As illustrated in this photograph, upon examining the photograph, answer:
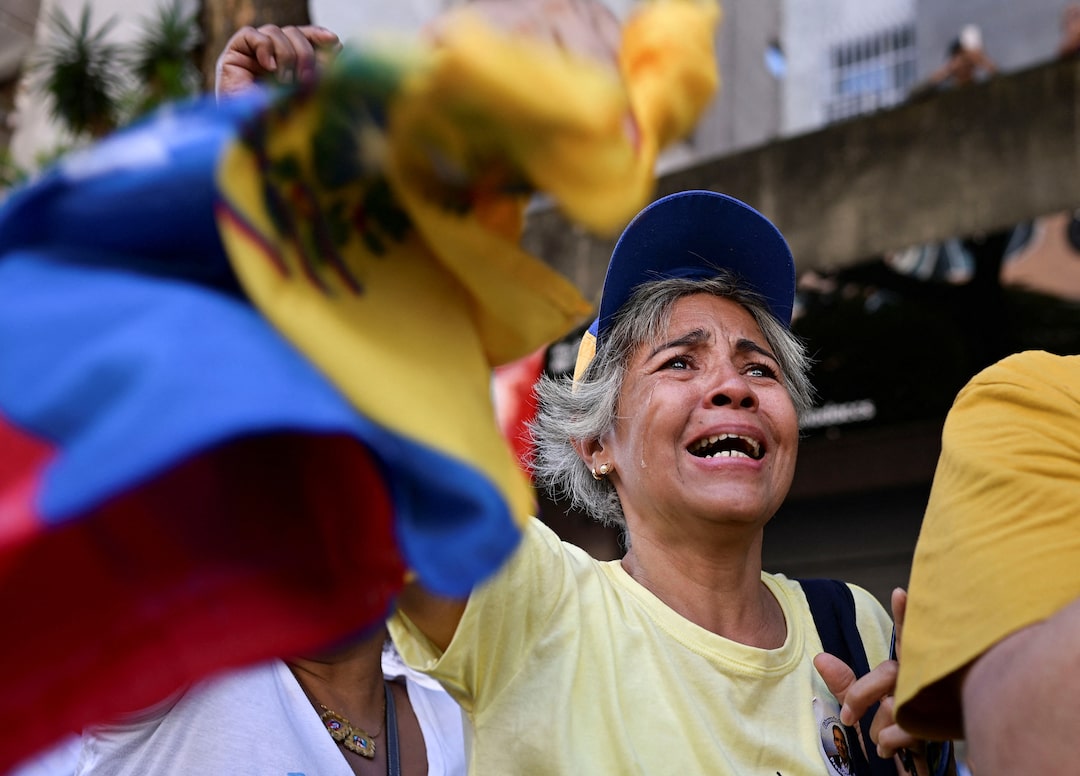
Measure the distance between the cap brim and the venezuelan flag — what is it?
43.8 inches

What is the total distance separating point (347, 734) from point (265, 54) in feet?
3.72

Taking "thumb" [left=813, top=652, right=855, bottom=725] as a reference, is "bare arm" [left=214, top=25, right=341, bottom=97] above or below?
above

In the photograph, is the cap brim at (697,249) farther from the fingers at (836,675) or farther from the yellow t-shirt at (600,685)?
the fingers at (836,675)

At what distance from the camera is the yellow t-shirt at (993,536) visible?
3.32ft

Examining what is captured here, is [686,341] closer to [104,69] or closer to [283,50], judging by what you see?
[283,50]

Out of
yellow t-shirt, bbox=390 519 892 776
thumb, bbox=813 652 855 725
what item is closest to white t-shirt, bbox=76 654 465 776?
yellow t-shirt, bbox=390 519 892 776

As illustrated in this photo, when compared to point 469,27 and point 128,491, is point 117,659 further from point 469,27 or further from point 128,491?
point 469,27

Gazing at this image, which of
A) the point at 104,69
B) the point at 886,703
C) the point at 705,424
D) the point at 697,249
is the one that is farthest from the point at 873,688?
the point at 104,69

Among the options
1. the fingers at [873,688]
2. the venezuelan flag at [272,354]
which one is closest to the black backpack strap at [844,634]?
the fingers at [873,688]

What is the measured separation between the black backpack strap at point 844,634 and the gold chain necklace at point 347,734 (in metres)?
0.79

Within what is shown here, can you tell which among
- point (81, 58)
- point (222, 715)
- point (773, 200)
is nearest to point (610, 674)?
point (222, 715)

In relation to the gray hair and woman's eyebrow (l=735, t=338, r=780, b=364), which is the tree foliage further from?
woman's eyebrow (l=735, t=338, r=780, b=364)

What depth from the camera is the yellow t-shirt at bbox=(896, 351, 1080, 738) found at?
39.8 inches

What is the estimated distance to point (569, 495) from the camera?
2.33 m
